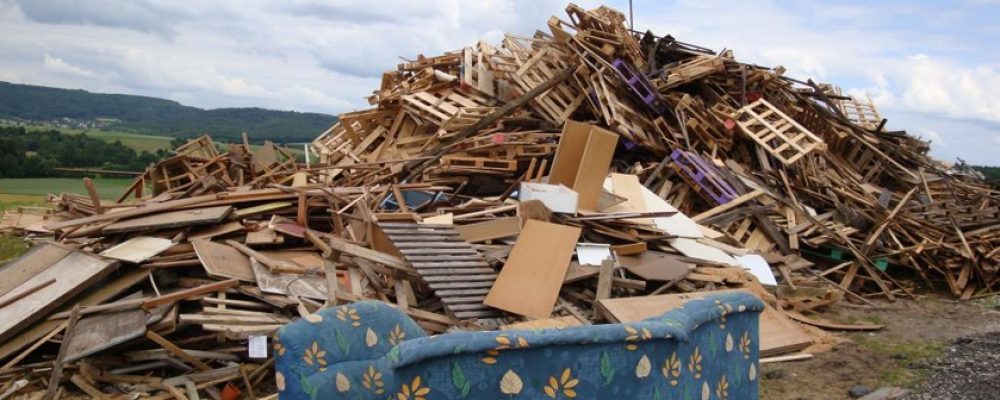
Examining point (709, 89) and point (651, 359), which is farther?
point (709, 89)

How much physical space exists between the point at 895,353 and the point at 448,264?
163 inches

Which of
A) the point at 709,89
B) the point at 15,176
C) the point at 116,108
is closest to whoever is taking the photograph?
the point at 709,89

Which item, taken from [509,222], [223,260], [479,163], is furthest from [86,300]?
[479,163]

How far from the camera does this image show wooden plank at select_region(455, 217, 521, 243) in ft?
25.6

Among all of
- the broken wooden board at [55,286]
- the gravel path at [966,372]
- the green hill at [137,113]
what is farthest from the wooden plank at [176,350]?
the green hill at [137,113]

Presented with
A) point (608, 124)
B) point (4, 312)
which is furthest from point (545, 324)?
point (608, 124)

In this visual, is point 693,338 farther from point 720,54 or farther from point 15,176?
point 15,176

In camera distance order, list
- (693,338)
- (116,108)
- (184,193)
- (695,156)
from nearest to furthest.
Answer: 1. (693,338)
2. (184,193)
3. (695,156)
4. (116,108)

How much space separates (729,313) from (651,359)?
59cm

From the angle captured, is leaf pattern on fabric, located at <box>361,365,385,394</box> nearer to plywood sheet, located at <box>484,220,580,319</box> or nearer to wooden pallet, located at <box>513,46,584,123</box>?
plywood sheet, located at <box>484,220,580,319</box>

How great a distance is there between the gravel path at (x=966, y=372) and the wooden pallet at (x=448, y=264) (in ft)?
11.3

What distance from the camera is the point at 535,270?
280 inches

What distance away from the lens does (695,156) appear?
10.8 metres

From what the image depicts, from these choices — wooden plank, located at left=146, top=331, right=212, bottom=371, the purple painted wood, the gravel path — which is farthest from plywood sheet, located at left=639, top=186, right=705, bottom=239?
wooden plank, located at left=146, top=331, right=212, bottom=371
